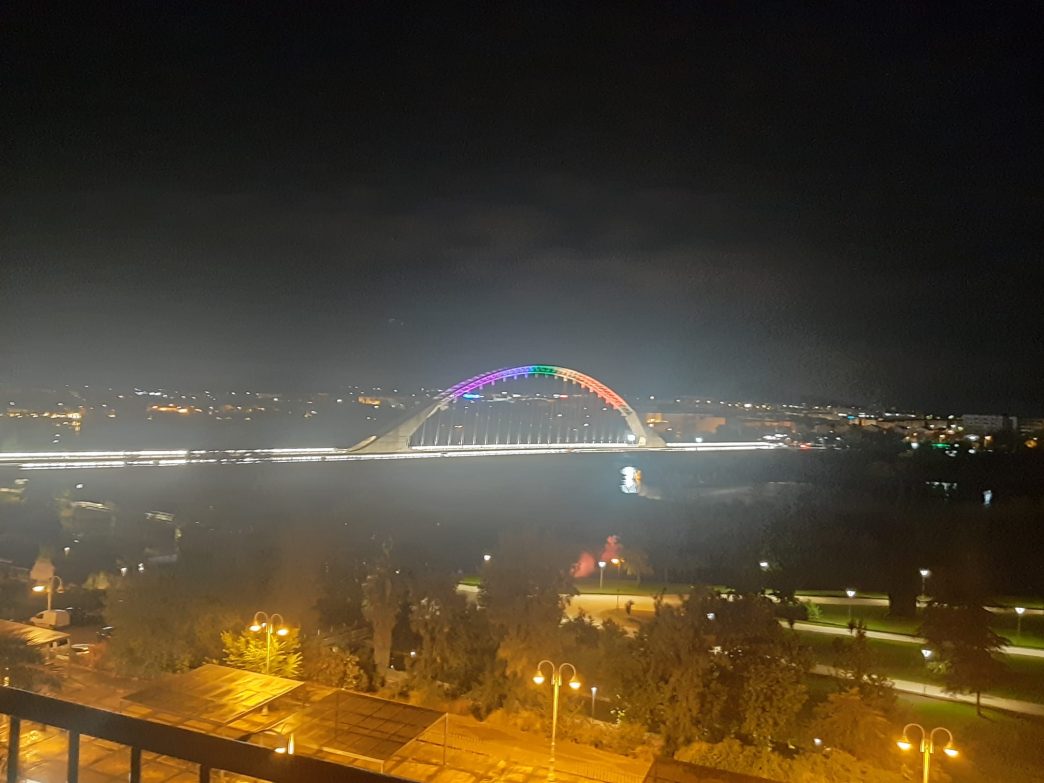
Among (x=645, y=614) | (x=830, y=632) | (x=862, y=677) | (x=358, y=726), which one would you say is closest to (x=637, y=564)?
(x=645, y=614)

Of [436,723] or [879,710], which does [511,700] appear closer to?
[436,723]

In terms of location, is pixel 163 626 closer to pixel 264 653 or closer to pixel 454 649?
pixel 264 653

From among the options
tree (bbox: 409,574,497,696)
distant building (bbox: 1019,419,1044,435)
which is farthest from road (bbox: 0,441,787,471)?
distant building (bbox: 1019,419,1044,435)

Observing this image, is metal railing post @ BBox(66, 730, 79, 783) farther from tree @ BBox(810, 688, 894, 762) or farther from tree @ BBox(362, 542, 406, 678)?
tree @ BBox(362, 542, 406, 678)

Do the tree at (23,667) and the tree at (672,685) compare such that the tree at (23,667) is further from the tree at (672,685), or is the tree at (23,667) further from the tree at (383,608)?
the tree at (672,685)

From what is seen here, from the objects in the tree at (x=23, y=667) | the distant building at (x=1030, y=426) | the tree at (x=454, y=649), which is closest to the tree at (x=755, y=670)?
the tree at (x=454, y=649)

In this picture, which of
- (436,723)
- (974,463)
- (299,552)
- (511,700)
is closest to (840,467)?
(974,463)
